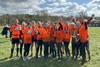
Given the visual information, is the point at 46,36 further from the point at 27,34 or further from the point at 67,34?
the point at 67,34

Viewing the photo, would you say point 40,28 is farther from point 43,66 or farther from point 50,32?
point 43,66

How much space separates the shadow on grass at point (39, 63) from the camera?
41.6 ft

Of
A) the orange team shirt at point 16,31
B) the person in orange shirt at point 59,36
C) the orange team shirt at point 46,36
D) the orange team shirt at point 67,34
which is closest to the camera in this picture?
the person in orange shirt at point 59,36

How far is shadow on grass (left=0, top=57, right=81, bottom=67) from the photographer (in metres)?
12.7

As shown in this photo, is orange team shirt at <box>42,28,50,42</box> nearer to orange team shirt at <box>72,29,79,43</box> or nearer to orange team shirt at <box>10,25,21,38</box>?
orange team shirt at <box>72,29,79,43</box>

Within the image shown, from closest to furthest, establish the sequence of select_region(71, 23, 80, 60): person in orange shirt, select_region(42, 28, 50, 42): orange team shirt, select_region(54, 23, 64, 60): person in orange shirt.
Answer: select_region(71, 23, 80, 60): person in orange shirt → select_region(54, 23, 64, 60): person in orange shirt → select_region(42, 28, 50, 42): orange team shirt

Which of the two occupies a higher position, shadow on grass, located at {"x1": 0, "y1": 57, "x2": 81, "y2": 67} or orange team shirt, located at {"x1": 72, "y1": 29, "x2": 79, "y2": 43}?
orange team shirt, located at {"x1": 72, "y1": 29, "x2": 79, "y2": 43}

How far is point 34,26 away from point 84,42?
3607 mm

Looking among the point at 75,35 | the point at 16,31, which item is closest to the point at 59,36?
the point at 75,35

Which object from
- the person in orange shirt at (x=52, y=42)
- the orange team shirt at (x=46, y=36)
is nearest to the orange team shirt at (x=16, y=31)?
the orange team shirt at (x=46, y=36)

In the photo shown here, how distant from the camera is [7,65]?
516 inches

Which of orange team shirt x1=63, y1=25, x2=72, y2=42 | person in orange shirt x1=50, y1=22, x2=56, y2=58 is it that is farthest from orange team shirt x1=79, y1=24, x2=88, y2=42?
person in orange shirt x1=50, y1=22, x2=56, y2=58

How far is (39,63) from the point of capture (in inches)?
523

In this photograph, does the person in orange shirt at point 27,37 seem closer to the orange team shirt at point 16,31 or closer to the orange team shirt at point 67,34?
the orange team shirt at point 16,31
